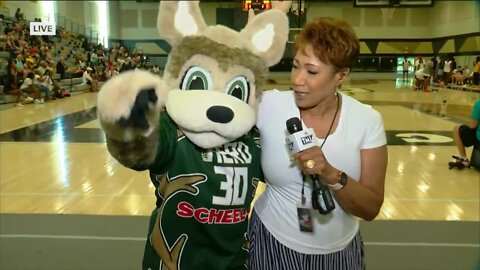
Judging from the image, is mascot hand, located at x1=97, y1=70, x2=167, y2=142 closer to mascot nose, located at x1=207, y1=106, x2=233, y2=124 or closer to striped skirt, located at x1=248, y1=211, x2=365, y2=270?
mascot nose, located at x1=207, y1=106, x2=233, y2=124

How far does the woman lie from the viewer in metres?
1.51

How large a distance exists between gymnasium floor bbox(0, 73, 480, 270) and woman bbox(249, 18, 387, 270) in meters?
0.58

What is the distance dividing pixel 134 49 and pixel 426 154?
4.81 meters

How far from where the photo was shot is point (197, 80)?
146 centimetres

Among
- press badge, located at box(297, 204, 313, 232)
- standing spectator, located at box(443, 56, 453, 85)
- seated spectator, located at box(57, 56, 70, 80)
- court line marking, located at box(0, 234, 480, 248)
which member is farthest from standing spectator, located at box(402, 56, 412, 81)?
press badge, located at box(297, 204, 313, 232)

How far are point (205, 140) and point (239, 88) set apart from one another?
0.68 feet

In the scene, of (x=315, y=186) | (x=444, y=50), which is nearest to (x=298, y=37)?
(x=315, y=186)

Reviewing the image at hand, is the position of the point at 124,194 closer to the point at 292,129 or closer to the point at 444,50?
the point at 292,129

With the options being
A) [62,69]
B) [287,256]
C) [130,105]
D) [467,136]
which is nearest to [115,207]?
[62,69]

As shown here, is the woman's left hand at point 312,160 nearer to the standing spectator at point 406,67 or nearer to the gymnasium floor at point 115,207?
the gymnasium floor at point 115,207

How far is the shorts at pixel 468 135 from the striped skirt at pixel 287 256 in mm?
4806

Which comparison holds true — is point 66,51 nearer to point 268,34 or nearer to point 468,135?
point 268,34

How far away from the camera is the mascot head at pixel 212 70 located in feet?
4.52

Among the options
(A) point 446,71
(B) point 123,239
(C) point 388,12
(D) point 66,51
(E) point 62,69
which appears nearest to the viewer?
(B) point 123,239
